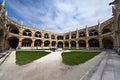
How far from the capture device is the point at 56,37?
176ft

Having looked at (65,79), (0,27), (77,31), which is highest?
(77,31)

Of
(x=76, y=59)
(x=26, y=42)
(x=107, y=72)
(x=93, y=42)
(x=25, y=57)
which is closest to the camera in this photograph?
(x=107, y=72)

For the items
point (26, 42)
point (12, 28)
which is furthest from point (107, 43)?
point (12, 28)

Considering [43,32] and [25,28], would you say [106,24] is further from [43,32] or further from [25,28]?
[25,28]

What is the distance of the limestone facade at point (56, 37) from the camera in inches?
1208

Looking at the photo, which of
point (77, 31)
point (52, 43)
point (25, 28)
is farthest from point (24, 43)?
point (77, 31)

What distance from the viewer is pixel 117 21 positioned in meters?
17.0

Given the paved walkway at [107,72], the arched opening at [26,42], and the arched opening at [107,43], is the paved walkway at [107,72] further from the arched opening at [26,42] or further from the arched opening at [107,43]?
the arched opening at [26,42]

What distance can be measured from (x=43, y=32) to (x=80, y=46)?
Result: 21.8 m

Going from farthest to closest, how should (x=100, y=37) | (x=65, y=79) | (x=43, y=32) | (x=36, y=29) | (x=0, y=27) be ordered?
(x=43, y=32)
(x=36, y=29)
(x=100, y=37)
(x=0, y=27)
(x=65, y=79)

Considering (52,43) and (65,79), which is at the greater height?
(52,43)

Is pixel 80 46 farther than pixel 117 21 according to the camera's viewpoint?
Yes

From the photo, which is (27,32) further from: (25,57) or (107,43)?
(107,43)

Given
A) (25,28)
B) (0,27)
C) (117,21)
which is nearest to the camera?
(117,21)
